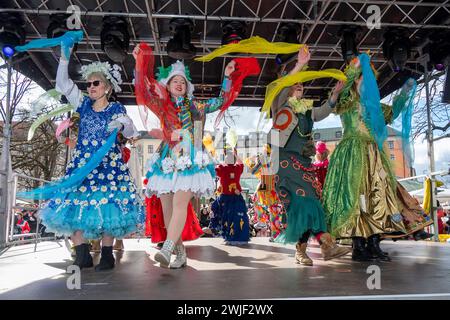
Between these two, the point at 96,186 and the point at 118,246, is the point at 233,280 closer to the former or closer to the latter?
the point at 96,186

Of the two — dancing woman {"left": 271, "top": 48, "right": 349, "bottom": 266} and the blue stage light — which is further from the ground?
the blue stage light

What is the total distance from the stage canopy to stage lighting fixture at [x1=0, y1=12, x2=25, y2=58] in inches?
4.6

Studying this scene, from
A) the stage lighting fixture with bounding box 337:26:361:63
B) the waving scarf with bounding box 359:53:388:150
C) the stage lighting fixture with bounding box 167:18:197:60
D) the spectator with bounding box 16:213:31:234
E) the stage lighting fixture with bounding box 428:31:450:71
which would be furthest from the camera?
the spectator with bounding box 16:213:31:234

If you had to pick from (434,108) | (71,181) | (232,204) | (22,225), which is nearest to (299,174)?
(71,181)

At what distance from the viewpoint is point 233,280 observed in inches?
103

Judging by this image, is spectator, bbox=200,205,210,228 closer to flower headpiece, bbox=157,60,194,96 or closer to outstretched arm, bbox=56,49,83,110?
flower headpiece, bbox=157,60,194,96

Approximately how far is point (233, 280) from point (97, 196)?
4.26 ft

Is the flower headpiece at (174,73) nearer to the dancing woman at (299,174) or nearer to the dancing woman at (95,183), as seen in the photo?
the dancing woman at (95,183)

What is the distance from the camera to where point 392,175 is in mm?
3736

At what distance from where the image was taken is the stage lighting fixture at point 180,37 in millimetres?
6305

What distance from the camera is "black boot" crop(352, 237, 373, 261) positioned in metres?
3.66

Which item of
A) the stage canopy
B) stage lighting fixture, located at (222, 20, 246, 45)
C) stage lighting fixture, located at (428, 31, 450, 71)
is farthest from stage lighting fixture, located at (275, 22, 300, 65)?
stage lighting fixture, located at (428, 31, 450, 71)

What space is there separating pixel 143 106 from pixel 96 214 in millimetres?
1020

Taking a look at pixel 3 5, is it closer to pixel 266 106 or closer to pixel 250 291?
pixel 266 106
